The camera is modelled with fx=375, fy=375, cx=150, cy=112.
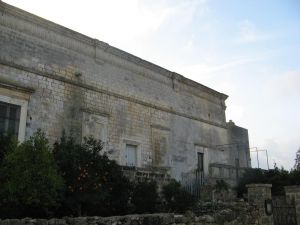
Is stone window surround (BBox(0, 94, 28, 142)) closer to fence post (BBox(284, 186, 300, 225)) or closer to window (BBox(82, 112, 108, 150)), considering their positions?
window (BBox(82, 112, 108, 150))

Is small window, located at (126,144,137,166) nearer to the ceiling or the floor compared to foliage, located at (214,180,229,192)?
nearer to the ceiling

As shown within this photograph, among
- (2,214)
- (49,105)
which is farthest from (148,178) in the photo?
(2,214)

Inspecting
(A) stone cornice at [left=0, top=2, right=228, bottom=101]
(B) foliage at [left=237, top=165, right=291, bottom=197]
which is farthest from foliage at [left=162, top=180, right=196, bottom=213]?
(B) foliage at [left=237, top=165, right=291, bottom=197]

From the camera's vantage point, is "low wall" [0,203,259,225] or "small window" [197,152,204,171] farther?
"small window" [197,152,204,171]

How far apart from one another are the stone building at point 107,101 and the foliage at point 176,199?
3.38 m

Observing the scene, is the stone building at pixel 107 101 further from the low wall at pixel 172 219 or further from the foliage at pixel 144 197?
the low wall at pixel 172 219

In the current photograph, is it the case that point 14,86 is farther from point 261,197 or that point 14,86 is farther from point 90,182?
point 261,197

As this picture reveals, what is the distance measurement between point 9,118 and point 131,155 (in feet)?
20.5

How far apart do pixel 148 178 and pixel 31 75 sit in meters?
5.78

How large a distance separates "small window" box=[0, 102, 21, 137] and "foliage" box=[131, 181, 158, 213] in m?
4.65

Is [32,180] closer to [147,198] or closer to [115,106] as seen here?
[147,198]

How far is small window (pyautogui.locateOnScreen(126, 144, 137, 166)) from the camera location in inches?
679

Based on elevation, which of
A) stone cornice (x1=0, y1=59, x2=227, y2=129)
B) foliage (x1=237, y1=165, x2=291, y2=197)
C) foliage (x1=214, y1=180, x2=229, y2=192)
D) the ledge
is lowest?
foliage (x1=214, y1=180, x2=229, y2=192)

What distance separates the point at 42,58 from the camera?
14.5 metres
